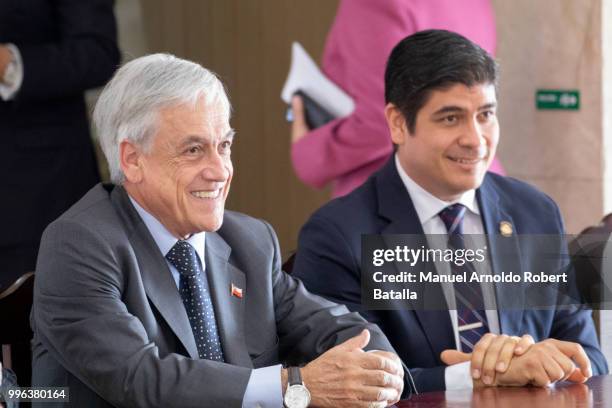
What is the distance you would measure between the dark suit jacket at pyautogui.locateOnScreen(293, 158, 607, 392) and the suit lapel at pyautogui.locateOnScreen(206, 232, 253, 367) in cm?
39

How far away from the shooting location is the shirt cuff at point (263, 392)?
2564 mm

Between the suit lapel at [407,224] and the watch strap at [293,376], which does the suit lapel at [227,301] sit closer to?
the watch strap at [293,376]

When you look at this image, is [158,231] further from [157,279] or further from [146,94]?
[146,94]

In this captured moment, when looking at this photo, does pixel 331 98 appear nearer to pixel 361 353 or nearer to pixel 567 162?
pixel 567 162

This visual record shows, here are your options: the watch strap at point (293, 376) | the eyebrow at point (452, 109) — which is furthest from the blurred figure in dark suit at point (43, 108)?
the watch strap at point (293, 376)

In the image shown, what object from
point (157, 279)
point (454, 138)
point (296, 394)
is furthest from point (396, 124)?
point (296, 394)

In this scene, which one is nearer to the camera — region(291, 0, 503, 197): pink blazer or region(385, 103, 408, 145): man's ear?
region(385, 103, 408, 145): man's ear

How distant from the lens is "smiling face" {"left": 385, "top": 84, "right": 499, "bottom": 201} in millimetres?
3352

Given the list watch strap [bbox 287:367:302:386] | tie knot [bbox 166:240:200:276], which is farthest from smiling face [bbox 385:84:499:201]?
watch strap [bbox 287:367:302:386]

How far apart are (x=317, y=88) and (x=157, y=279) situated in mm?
1564

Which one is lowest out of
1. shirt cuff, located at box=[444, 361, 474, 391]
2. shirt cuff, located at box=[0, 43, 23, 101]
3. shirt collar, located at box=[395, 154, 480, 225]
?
shirt cuff, located at box=[444, 361, 474, 391]

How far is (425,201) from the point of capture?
3418 millimetres

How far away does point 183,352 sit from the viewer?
2.73 meters

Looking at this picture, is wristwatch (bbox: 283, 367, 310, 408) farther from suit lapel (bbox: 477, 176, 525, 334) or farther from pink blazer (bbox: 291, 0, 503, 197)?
pink blazer (bbox: 291, 0, 503, 197)
